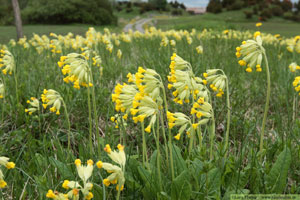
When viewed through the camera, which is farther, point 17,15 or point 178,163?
point 17,15

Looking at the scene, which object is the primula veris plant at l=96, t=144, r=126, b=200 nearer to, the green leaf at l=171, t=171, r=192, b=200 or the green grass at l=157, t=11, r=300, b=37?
the green leaf at l=171, t=171, r=192, b=200

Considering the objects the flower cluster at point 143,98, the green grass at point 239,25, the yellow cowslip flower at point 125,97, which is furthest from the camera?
the green grass at point 239,25

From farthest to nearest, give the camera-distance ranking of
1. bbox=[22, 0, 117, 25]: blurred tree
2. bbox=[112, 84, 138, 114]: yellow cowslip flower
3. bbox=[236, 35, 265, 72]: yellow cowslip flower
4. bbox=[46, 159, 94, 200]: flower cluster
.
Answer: bbox=[22, 0, 117, 25]: blurred tree → bbox=[236, 35, 265, 72]: yellow cowslip flower → bbox=[112, 84, 138, 114]: yellow cowslip flower → bbox=[46, 159, 94, 200]: flower cluster

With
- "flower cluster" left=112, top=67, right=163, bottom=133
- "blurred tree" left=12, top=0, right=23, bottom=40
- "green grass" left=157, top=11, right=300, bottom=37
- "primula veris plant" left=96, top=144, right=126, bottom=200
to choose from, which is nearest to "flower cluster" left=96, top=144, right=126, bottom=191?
"primula veris plant" left=96, top=144, right=126, bottom=200

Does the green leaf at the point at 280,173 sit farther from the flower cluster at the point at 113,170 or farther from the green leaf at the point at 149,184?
the flower cluster at the point at 113,170

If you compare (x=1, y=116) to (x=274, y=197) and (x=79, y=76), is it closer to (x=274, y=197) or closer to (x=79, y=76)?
(x=79, y=76)

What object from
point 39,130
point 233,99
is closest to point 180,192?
point 39,130

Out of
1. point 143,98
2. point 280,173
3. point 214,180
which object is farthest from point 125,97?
point 280,173

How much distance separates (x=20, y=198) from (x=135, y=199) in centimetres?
72

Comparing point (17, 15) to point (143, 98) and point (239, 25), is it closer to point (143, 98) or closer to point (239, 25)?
point (239, 25)

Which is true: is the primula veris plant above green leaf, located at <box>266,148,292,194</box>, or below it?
above

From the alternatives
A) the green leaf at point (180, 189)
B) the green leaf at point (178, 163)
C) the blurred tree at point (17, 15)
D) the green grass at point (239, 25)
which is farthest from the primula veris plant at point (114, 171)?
the blurred tree at point (17, 15)

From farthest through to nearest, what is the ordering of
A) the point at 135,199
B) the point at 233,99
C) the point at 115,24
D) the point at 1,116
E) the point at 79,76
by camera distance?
1. the point at 115,24
2. the point at 233,99
3. the point at 1,116
4. the point at 79,76
5. the point at 135,199

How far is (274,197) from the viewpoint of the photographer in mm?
1691
